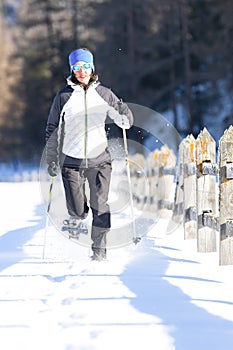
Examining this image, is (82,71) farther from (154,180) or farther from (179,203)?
(154,180)

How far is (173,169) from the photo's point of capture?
10.3 m

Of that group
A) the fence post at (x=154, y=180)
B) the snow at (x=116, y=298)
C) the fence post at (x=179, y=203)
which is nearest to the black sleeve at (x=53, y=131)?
the snow at (x=116, y=298)

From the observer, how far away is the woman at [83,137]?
249 inches

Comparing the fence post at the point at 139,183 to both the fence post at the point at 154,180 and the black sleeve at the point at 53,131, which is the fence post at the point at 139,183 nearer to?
the fence post at the point at 154,180

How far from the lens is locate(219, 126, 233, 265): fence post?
5965 mm

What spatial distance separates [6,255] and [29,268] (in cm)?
99

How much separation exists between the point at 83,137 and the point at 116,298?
2.28 m

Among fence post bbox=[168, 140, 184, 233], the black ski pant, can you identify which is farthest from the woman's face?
fence post bbox=[168, 140, 184, 233]

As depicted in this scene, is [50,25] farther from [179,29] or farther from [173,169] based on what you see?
[173,169]

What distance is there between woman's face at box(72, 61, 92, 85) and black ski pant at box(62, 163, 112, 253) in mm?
955

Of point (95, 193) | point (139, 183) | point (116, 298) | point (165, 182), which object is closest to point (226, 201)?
point (95, 193)

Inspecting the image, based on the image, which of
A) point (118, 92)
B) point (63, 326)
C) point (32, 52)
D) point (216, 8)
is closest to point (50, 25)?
point (32, 52)

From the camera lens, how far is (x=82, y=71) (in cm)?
633

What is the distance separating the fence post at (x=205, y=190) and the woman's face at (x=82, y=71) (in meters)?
1.56
